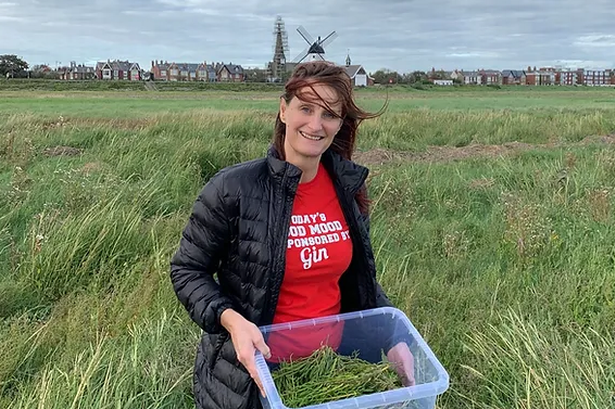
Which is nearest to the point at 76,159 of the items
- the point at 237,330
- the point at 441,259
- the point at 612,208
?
the point at 441,259

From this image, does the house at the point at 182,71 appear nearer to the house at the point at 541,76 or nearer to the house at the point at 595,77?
the house at the point at 541,76

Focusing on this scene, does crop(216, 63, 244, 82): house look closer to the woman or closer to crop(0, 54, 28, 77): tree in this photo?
crop(0, 54, 28, 77): tree

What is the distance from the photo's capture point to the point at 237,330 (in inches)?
70.7

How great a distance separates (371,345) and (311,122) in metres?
0.89

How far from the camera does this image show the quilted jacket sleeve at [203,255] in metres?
1.93

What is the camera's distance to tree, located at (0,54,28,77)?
226ft

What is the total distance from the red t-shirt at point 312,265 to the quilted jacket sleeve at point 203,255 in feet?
0.75

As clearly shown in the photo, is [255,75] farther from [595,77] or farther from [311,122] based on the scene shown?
[595,77]

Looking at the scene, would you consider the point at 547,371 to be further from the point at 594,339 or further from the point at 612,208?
the point at 612,208

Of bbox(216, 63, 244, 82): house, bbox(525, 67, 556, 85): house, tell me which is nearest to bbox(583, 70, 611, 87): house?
bbox(525, 67, 556, 85): house

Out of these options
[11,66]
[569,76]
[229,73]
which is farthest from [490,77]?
[11,66]

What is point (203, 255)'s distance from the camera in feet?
6.51

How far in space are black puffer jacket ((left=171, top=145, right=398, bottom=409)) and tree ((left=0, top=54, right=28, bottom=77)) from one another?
76.3 meters

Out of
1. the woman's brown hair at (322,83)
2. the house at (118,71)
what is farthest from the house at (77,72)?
the woman's brown hair at (322,83)
